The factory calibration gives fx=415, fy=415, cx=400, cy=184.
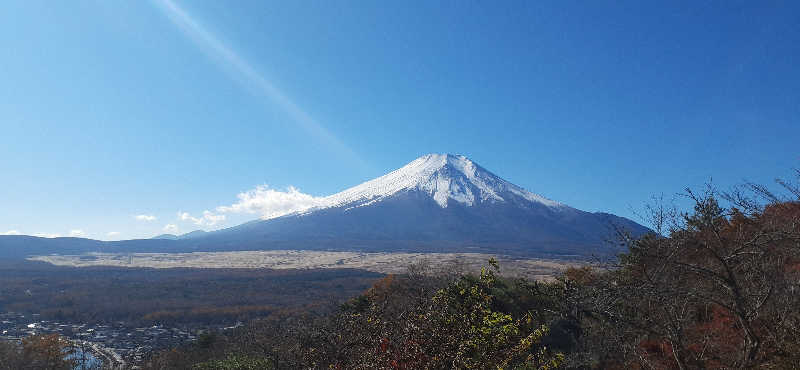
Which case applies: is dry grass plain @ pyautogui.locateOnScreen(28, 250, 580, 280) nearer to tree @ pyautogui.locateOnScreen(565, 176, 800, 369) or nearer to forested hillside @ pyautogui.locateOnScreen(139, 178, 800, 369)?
forested hillside @ pyautogui.locateOnScreen(139, 178, 800, 369)

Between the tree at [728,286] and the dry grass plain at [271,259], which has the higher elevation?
the tree at [728,286]

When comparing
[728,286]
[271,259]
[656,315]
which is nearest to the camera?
[728,286]

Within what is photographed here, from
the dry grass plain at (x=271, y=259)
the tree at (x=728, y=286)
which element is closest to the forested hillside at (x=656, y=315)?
the tree at (x=728, y=286)

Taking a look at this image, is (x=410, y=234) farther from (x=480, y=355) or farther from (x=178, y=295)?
(x=480, y=355)

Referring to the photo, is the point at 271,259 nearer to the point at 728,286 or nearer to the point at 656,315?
the point at 656,315

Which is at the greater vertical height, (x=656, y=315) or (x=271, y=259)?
(x=656, y=315)

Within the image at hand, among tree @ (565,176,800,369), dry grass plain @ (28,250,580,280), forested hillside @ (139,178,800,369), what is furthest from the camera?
dry grass plain @ (28,250,580,280)

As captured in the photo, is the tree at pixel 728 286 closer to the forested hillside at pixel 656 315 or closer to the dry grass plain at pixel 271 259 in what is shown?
the forested hillside at pixel 656 315

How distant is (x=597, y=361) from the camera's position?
12914 mm

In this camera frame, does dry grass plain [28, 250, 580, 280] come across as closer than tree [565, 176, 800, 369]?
No

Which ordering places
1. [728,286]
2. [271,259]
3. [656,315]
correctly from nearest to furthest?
[728,286] → [656,315] → [271,259]

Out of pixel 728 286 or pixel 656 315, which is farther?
pixel 656 315

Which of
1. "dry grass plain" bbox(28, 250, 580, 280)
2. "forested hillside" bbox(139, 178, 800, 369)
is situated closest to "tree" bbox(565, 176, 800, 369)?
"forested hillside" bbox(139, 178, 800, 369)

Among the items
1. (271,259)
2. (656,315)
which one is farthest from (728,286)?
(271,259)
